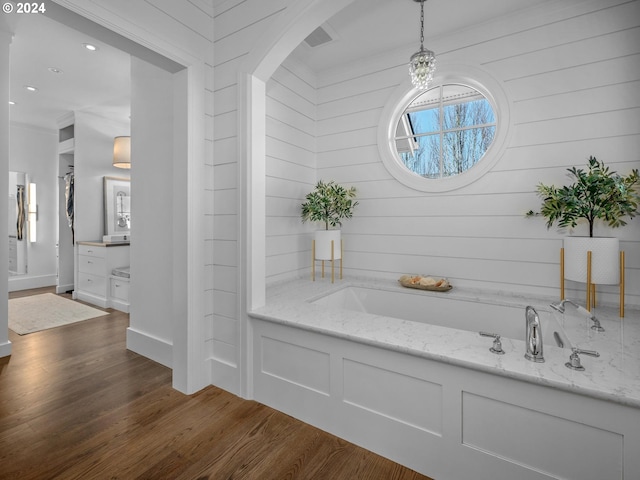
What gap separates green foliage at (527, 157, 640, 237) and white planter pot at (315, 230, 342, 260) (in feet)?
5.38

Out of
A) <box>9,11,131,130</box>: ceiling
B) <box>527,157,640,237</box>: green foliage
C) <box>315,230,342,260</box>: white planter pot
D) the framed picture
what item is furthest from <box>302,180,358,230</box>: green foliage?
the framed picture

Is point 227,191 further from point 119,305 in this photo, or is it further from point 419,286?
point 119,305

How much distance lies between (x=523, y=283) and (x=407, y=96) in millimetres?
A: 1862

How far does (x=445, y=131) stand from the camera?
2.79 m

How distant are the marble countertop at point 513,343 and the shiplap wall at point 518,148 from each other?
14.2 inches

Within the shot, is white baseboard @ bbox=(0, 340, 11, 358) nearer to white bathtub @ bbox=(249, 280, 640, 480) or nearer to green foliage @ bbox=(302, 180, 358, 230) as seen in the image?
white bathtub @ bbox=(249, 280, 640, 480)

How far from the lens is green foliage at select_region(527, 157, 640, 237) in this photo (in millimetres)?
1849

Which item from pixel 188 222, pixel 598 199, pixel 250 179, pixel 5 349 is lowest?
pixel 5 349

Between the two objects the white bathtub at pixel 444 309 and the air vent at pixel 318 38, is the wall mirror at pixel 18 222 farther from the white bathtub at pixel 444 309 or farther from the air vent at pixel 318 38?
the white bathtub at pixel 444 309

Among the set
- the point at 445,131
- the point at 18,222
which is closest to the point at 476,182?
the point at 445,131

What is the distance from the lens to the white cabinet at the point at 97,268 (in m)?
4.28

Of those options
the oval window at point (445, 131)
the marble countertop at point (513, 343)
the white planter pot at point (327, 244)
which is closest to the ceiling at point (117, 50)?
the oval window at point (445, 131)

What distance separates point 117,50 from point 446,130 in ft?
10.5

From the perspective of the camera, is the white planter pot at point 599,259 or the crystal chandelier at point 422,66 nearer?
the white planter pot at point 599,259
